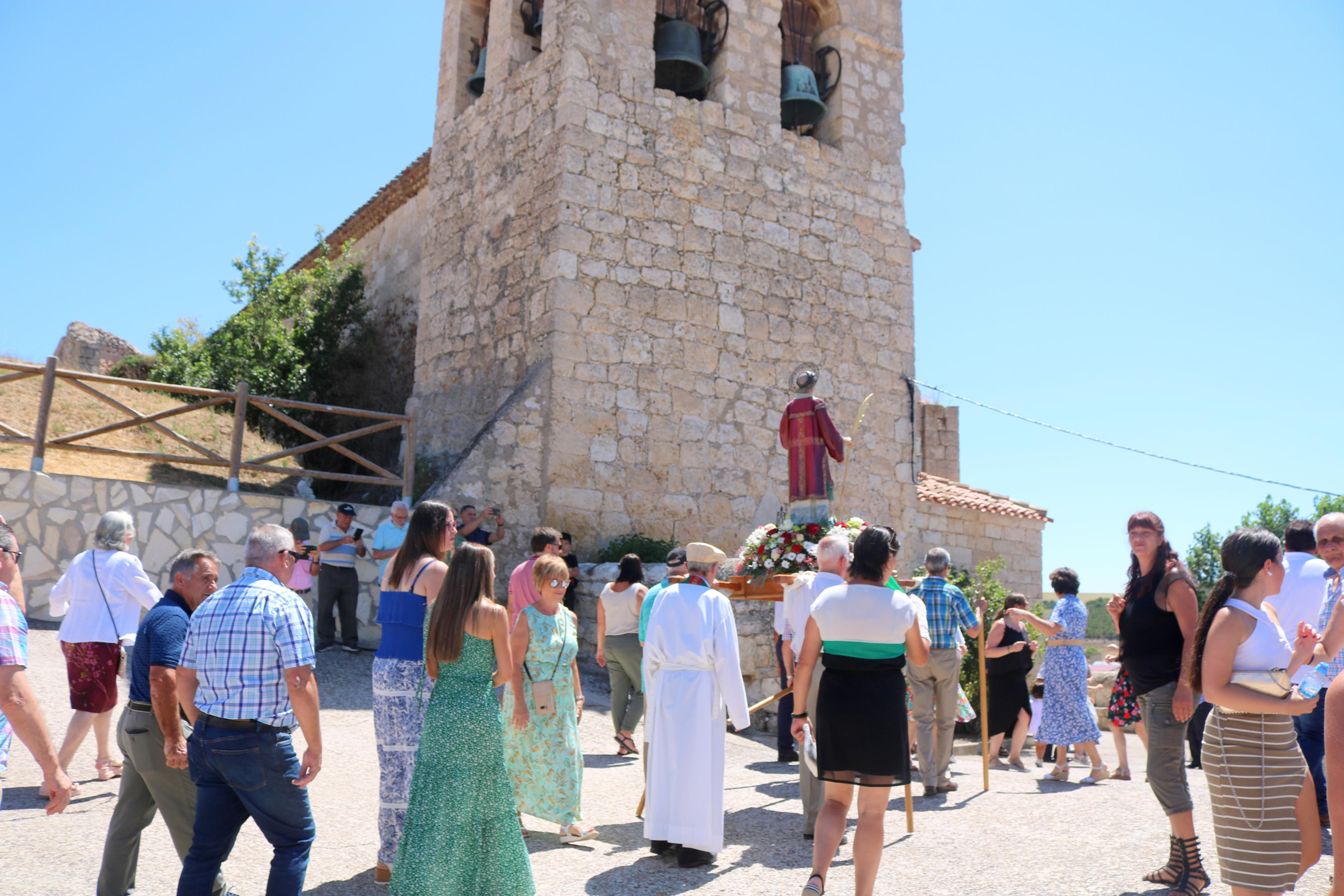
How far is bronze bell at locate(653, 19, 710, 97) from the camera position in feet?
36.3

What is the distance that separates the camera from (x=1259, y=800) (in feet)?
10.3

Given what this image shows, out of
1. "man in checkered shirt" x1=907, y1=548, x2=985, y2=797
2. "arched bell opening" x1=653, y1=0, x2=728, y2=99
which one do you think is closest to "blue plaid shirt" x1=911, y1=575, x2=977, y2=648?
"man in checkered shirt" x1=907, y1=548, x2=985, y2=797

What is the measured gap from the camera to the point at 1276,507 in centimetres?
3241

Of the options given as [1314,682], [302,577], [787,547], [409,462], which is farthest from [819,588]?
[409,462]

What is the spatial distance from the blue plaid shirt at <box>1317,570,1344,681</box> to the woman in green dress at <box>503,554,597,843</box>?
11.2 ft

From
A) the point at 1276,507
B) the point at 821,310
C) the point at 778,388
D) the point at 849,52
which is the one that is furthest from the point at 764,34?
the point at 1276,507

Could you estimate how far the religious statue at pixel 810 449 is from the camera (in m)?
8.32

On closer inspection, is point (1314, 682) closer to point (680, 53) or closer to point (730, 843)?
point (730, 843)

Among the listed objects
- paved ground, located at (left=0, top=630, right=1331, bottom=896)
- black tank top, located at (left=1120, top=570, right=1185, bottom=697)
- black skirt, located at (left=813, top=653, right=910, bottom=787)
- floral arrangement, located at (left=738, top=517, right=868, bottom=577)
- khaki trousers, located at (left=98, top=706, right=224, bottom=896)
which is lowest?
paved ground, located at (left=0, top=630, right=1331, bottom=896)

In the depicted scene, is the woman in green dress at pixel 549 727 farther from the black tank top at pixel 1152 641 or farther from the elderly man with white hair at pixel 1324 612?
the elderly man with white hair at pixel 1324 612

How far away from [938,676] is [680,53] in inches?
317

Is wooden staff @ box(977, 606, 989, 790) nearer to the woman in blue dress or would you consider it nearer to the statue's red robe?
the woman in blue dress

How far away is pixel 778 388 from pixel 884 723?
791 centimetres

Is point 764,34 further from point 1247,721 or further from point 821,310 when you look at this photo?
point 1247,721
